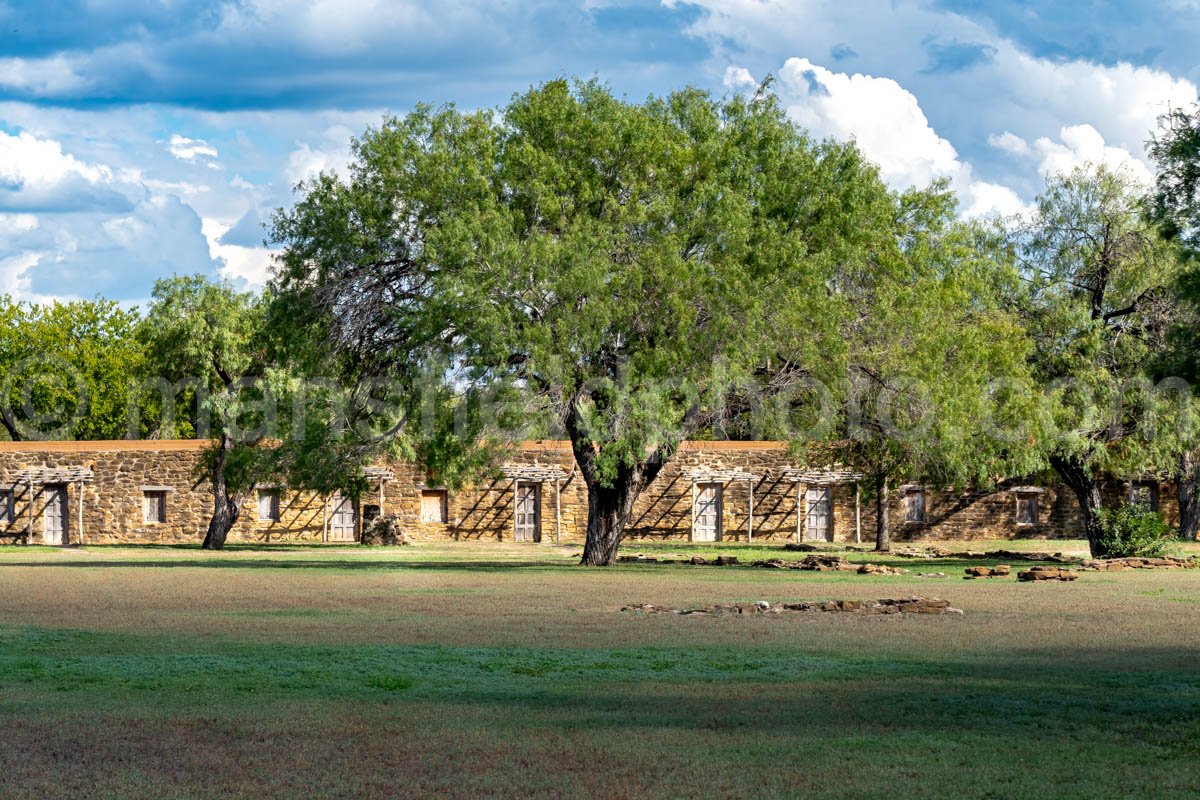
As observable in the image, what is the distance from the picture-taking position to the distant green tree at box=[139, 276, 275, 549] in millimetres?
38375

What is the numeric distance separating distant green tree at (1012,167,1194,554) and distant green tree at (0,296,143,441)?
4058 cm

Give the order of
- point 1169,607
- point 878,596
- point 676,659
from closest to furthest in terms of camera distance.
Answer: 1. point 676,659
2. point 1169,607
3. point 878,596

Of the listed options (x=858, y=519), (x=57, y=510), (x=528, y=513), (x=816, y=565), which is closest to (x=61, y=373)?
(x=57, y=510)

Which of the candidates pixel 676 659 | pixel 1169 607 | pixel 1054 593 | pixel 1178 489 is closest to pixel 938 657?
pixel 676 659

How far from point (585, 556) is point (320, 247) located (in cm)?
766

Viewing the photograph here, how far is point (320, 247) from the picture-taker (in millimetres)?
25766

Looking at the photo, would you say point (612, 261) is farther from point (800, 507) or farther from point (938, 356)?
point (800, 507)

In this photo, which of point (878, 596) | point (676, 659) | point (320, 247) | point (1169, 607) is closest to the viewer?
point (676, 659)

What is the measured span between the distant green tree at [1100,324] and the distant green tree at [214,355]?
19.4 metres

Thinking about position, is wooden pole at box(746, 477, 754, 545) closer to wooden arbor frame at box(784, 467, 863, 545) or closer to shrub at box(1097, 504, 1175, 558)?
wooden arbor frame at box(784, 467, 863, 545)

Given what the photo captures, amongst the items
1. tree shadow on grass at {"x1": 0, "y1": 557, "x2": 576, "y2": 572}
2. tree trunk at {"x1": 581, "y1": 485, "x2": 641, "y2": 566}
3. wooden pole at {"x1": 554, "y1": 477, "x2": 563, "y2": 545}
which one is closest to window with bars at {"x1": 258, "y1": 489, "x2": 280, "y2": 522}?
wooden pole at {"x1": 554, "y1": 477, "x2": 563, "y2": 545}

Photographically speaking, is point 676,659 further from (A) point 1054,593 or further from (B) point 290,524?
(B) point 290,524

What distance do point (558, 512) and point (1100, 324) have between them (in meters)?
18.8

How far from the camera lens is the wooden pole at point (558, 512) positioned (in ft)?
142
